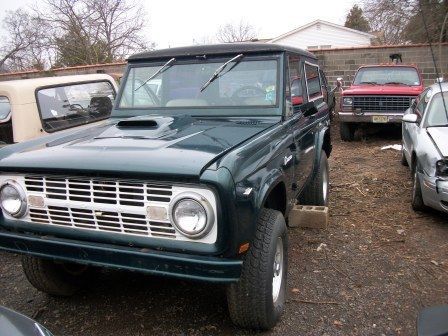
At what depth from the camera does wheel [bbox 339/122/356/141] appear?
9.91m

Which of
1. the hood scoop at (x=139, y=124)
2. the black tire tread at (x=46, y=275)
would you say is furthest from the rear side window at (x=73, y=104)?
the black tire tread at (x=46, y=275)

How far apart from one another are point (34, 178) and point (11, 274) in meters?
1.70

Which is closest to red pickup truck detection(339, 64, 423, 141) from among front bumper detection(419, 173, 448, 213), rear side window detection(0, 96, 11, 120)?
front bumper detection(419, 173, 448, 213)

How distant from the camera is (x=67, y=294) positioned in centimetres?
338

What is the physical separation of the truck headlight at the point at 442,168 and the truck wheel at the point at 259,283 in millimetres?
2354

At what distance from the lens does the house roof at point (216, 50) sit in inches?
143

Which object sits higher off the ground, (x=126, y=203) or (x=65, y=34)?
(x=65, y=34)

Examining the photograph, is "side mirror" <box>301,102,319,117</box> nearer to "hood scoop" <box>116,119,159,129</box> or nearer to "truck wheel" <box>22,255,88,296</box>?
"hood scoop" <box>116,119,159,129</box>

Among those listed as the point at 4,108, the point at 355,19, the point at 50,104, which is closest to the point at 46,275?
the point at 50,104

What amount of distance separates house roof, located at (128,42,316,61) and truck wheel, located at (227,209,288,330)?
151cm

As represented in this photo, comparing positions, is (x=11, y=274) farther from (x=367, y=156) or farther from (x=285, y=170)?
(x=367, y=156)

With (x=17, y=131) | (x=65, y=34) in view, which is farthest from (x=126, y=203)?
(x=65, y=34)

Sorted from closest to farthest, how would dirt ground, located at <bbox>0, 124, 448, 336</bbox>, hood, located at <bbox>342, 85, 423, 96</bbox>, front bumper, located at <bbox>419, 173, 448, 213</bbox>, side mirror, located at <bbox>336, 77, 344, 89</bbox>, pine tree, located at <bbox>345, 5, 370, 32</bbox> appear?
1. dirt ground, located at <bbox>0, 124, 448, 336</bbox>
2. front bumper, located at <bbox>419, 173, 448, 213</bbox>
3. hood, located at <bbox>342, 85, 423, 96</bbox>
4. side mirror, located at <bbox>336, 77, 344, 89</bbox>
5. pine tree, located at <bbox>345, 5, 370, 32</bbox>

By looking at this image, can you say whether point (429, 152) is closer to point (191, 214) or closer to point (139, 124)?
point (139, 124)
